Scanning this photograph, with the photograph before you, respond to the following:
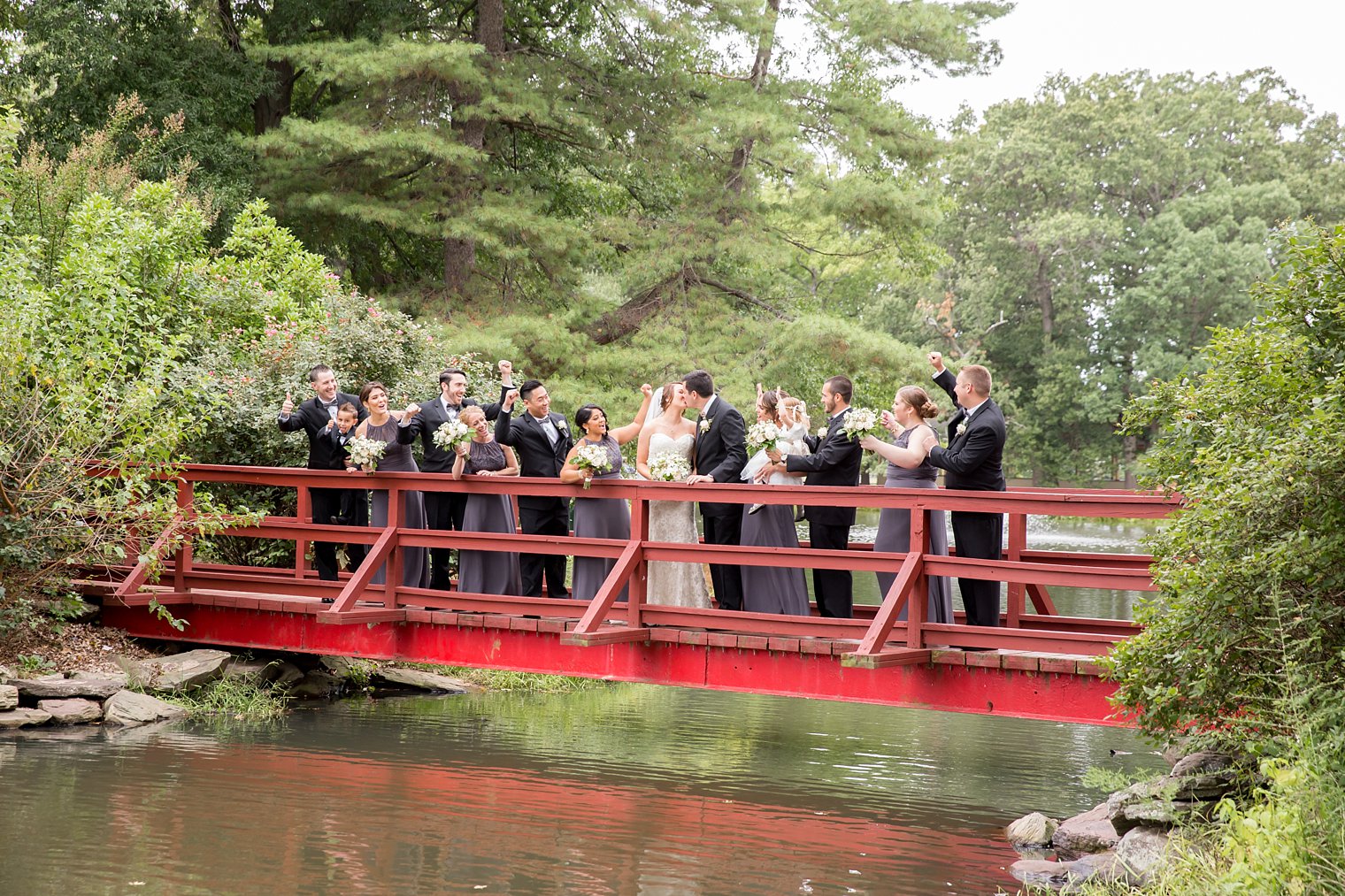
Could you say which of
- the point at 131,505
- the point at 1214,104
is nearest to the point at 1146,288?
the point at 1214,104

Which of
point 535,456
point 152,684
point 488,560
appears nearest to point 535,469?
point 535,456

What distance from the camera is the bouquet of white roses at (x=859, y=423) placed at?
887 cm

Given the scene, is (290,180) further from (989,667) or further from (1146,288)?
(1146,288)

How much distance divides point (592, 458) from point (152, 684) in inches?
198

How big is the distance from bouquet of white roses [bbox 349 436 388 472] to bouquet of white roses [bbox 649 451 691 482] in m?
2.70

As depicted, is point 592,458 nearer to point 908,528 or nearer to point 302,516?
point 908,528

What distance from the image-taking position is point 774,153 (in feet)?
71.3

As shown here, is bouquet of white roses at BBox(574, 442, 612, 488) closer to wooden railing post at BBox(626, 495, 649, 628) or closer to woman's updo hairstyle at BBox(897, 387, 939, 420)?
wooden railing post at BBox(626, 495, 649, 628)

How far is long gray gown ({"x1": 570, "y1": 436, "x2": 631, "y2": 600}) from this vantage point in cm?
1053

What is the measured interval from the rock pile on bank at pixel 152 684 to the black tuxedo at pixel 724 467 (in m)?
4.98

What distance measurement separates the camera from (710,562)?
9406mm

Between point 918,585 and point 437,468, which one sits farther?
point 437,468

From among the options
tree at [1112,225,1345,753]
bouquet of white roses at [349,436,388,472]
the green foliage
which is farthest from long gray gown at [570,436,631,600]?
tree at [1112,225,1345,753]

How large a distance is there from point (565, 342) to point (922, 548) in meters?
13.7
